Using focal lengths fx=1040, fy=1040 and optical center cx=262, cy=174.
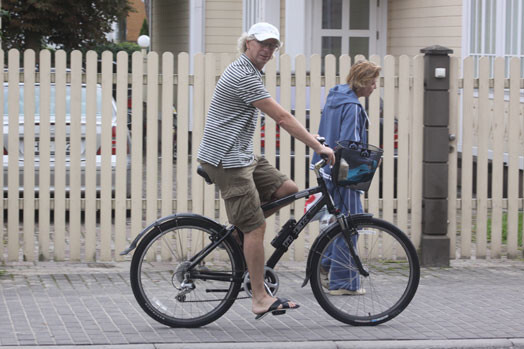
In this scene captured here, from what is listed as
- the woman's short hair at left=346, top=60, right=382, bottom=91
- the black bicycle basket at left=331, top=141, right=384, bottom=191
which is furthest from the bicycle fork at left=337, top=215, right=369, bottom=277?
the woman's short hair at left=346, top=60, right=382, bottom=91

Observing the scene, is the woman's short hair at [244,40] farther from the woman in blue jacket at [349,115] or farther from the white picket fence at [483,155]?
the white picket fence at [483,155]

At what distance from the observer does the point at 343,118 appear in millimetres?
7586

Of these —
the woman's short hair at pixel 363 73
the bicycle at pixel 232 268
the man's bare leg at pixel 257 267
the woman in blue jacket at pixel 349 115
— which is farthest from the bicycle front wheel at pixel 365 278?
the woman's short hair at pixel 363 73

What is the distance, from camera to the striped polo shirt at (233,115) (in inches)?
251

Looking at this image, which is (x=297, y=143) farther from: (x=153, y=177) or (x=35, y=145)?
(x=35, y=145)

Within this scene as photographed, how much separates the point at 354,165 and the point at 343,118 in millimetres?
917

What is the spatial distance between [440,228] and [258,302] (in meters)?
2.94

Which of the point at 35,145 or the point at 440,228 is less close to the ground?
the point at 35,145

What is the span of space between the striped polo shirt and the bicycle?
0.82 ft

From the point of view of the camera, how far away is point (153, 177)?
8.91m

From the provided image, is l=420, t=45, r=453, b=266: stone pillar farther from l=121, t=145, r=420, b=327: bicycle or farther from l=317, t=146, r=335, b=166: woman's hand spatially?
l=317, t=146, r=335, b=166: woman's hand

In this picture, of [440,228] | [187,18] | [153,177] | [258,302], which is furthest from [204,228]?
[187,18]

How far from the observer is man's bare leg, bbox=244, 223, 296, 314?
649cm

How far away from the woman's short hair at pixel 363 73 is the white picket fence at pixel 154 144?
1.25 meters
